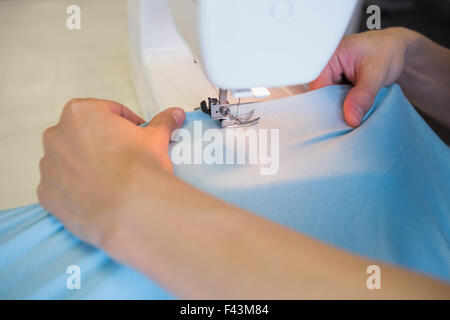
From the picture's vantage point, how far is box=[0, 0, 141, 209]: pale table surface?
1.20 metres

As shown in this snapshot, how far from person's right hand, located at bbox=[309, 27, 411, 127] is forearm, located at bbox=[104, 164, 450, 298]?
1.50ft

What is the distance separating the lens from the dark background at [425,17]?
0.98 m

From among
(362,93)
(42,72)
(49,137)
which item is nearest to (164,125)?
(49,137)

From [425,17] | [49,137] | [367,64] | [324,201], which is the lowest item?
[324,201]

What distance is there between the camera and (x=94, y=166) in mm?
426

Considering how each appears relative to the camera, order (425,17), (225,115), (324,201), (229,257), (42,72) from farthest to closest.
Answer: (42,72), (425,17), (225,115), (324,201), (229,257)

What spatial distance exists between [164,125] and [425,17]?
94 cm

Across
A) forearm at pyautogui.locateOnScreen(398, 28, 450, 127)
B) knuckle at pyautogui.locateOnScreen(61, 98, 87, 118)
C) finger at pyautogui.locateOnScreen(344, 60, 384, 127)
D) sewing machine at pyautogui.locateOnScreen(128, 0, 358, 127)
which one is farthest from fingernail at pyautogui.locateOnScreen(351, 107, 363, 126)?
knuckle at pyautogui.locateOnScreen(61, 98, 87, 118)

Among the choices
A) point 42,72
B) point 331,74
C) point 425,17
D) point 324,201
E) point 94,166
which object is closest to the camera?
point 94,166

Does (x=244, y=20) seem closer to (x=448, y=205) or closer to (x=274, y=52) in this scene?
(x=274, y=52)

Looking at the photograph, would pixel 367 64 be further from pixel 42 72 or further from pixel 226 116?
pixel 42 72

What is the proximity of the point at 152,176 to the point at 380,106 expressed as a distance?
1.79 ft

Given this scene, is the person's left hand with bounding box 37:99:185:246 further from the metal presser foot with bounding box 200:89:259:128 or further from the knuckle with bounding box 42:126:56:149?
the metal presser foot with bounding box 200:89:259:128

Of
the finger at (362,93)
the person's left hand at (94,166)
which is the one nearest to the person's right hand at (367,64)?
the finger at (362,93)
